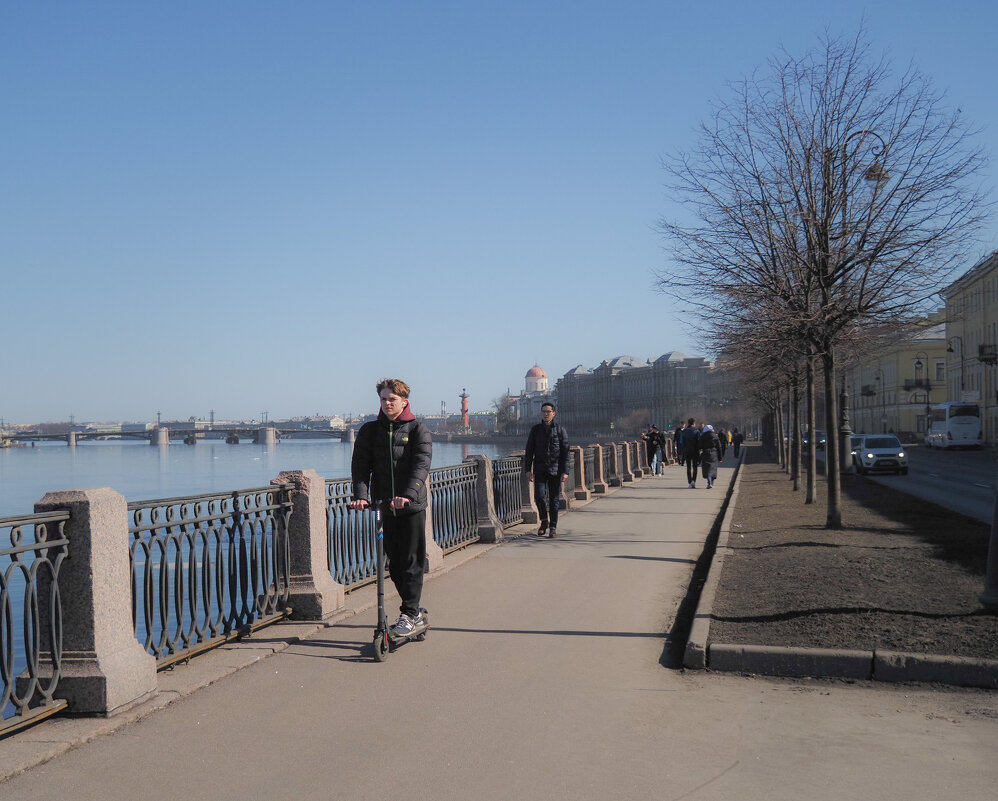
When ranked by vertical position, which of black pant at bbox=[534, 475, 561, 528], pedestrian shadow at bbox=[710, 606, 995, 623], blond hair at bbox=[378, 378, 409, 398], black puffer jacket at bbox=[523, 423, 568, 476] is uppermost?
blond hair at bbox=[378, 378, 409, 398]

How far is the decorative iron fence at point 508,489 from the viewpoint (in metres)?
15.4

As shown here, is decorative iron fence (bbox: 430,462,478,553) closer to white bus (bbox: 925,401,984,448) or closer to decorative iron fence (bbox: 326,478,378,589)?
decorative iron fence (bbox: 326,478,378,589)

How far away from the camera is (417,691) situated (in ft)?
19.9

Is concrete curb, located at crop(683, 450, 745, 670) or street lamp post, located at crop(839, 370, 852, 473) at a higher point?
street lamp post, located at crop(839, 370, 852, 473)

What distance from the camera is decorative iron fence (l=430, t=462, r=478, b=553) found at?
12.1 meters

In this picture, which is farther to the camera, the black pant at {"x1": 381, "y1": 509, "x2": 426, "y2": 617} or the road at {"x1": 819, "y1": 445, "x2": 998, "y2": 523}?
the road at {"x1": 819, "y1": 445, "x2": 998, "y2": 523}

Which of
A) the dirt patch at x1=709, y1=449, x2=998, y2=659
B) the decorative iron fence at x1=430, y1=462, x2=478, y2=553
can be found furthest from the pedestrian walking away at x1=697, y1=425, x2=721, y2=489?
the decorative iron fence at x1=430, y1=462, x2=478, y2=553

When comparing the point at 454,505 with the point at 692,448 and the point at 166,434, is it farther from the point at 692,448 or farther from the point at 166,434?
the point at 166,434

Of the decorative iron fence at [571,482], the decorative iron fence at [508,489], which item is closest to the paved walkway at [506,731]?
the decorative iron fence at [508,489]

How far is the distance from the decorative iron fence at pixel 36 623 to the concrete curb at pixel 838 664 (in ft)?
12.4

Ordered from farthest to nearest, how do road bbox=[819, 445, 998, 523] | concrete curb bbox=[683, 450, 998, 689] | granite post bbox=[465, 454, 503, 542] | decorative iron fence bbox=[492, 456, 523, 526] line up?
1. road bbox=[819, 445, 998, 523]
2. decorative iron fence bbox=[492, 456, 523, 526]
3. granite post bbox=[465, 454, 503, 542]
4. concrete curb bbox=[683, 450, 998, 689]

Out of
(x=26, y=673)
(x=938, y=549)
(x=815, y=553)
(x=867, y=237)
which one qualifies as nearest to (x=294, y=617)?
(x=26, y=673)

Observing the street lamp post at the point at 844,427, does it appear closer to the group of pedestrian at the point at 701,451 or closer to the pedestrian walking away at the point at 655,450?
the group of pedestrian at the point at 701,451

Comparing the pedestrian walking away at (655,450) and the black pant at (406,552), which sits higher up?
the black pant at (406,552)
